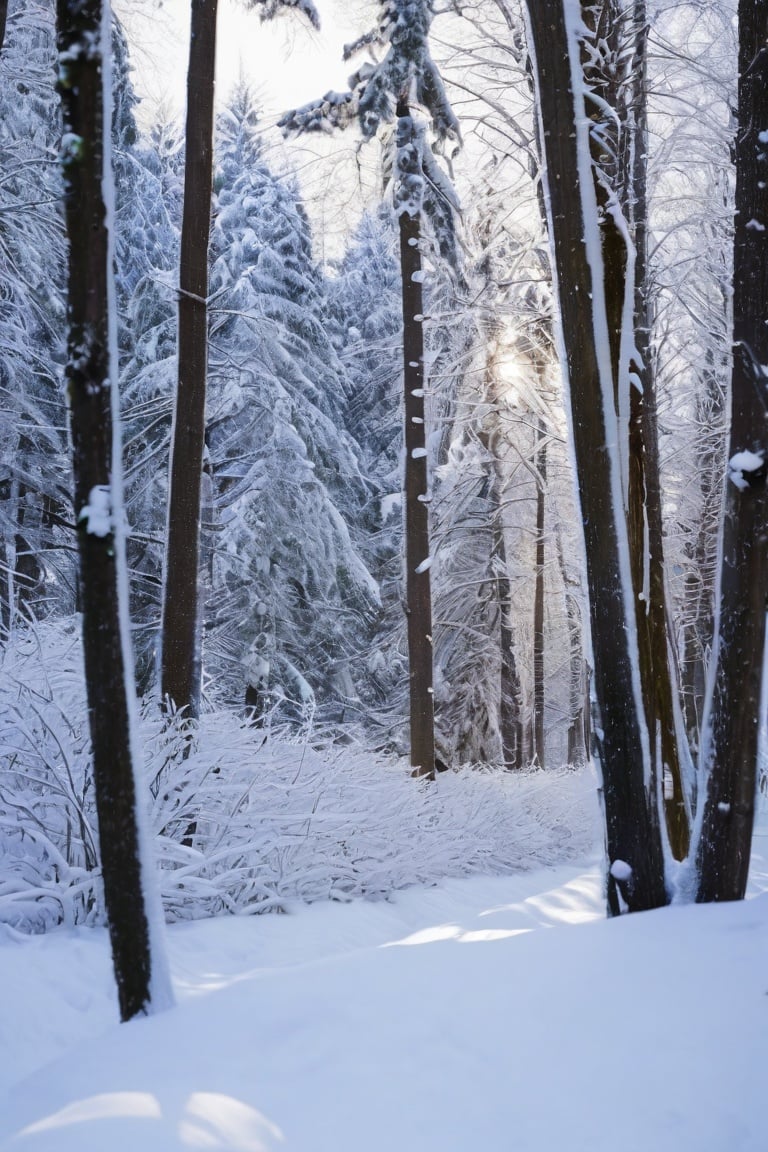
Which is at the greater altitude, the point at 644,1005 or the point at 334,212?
the point at 334,212

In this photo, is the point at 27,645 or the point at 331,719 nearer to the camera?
the point at 27,645

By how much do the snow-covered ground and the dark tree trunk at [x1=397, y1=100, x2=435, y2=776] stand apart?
821cm

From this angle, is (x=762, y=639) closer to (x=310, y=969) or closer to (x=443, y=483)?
(x=310, y=969)

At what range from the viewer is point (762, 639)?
388cm

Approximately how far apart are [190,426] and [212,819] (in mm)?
3148

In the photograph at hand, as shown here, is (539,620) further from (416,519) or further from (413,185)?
(413,185)

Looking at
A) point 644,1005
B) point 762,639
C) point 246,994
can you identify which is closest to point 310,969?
point 246,994

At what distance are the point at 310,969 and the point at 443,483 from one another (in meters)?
14.3

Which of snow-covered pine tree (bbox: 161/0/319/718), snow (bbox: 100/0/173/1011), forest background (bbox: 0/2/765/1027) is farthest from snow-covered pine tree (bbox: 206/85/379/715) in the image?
snow (bbox: 100/0/173/1011)

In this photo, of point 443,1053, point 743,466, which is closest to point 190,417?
point 743,466

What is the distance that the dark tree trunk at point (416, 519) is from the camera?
11727mm

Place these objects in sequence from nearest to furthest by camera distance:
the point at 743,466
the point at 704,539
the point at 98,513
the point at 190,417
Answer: the point at 98,513 → the point at 743,466 → the point at 190,417 → the point at 704,539

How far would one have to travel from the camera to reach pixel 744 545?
3.87 m

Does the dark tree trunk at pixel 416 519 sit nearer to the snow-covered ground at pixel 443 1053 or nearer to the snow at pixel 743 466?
the snow at pixel 743 466
